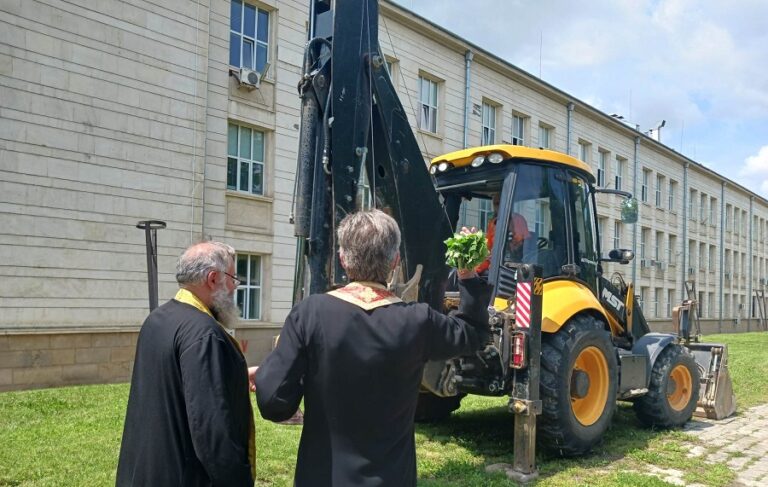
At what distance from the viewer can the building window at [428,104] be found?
19562 millimetres

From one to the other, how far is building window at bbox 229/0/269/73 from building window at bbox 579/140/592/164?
1587 centimetres

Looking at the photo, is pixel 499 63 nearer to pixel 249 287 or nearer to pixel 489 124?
pixel 489 124

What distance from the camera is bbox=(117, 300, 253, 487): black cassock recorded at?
8.64ft

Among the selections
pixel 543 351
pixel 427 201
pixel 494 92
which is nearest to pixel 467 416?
pixel 543 351

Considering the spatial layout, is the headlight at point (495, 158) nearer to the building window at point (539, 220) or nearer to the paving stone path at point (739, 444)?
the building window at point (539, 220)

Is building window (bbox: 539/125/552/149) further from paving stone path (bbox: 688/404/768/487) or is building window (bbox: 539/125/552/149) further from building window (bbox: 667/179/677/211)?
paving stone path (bbox: 688/404/768/487)

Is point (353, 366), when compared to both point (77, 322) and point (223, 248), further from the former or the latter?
point (77, 322)

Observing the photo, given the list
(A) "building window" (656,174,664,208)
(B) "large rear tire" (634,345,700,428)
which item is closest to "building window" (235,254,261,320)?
(B) "large rear tire" (634,345,700,428)

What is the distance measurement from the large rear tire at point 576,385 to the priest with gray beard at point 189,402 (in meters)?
3.69

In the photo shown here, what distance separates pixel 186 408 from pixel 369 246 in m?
0.96

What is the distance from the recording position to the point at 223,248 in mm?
3090

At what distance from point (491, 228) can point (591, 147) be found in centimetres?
2274

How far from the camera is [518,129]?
23.8 meters

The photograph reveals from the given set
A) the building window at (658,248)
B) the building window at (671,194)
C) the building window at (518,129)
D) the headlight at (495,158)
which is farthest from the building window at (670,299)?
the headlight at (495,158)
